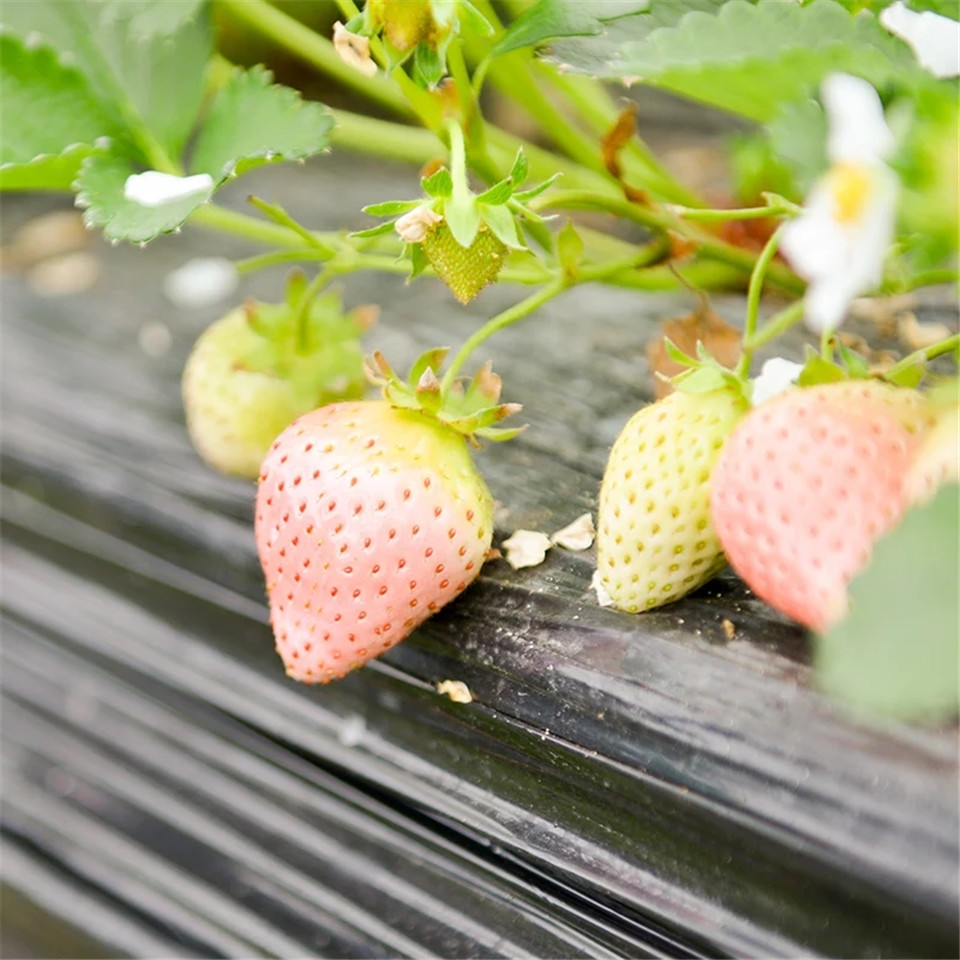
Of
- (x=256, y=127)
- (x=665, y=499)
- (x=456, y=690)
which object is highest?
(x=256, y=127)

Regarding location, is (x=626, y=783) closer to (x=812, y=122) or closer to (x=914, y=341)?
(x=812, y=122)

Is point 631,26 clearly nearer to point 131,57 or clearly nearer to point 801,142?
point 801,142

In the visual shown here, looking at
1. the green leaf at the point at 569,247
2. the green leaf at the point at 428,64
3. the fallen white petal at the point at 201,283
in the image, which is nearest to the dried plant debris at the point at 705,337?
the green leaf at the point at 569,247

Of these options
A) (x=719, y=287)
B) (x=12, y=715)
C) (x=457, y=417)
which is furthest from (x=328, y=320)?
(x=12, y=715)

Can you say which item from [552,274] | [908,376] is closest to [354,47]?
[552,274]

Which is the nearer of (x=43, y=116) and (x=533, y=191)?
(x=533, y=191)

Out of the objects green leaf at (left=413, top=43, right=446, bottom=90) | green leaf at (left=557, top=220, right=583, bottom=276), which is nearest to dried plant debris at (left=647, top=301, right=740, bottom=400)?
green leaf at (left=557, top=220, right=583, bottom=276)
